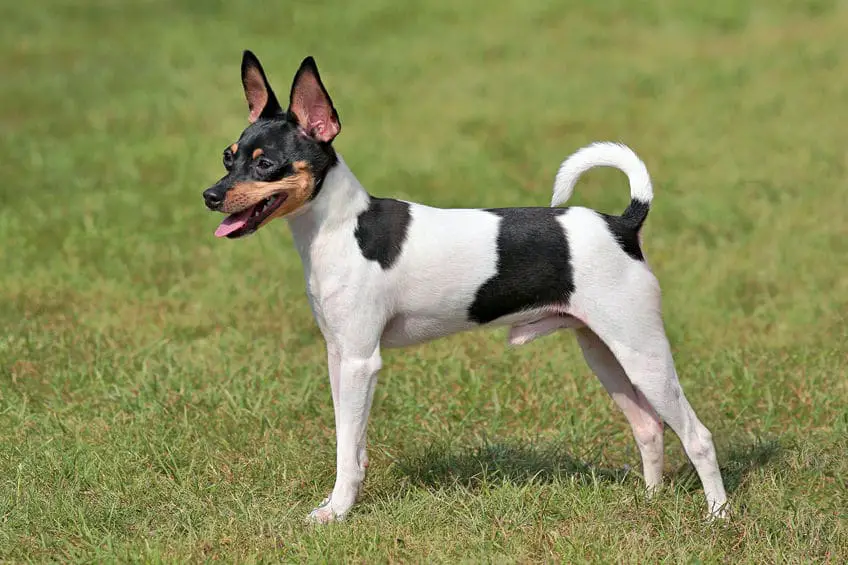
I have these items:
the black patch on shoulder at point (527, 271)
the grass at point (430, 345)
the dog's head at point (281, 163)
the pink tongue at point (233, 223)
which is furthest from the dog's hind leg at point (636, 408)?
the pink tongue at point (233, 223)

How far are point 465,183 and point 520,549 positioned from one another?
695cm

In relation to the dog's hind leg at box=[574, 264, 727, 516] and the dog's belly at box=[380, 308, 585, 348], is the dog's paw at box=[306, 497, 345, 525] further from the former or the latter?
the dog's hind leg at box=[574, 264, 727, 516]

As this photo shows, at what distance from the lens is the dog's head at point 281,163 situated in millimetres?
5152

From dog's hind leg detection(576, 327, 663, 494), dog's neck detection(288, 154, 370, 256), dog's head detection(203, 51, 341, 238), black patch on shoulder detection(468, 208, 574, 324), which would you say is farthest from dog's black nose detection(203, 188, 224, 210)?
dog's hind leg detection(576, 327, 663, 494)

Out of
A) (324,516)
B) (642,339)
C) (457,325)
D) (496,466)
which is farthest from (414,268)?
(496,466)

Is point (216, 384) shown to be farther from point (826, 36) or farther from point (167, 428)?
point (826, 36)

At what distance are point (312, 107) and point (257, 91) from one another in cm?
35

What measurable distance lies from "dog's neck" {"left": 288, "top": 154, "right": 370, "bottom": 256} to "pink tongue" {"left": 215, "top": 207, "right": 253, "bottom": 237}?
0.25 metres

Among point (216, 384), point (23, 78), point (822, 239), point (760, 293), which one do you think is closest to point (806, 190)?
point (822, 239)

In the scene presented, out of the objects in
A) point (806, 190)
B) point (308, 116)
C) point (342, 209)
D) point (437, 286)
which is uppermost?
point (308, 116)

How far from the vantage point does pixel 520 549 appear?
5168mm

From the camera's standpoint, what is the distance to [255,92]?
18.0 feet

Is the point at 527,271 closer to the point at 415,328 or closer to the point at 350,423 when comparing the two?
the point at 415,328

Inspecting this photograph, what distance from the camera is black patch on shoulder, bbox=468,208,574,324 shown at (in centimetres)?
538
